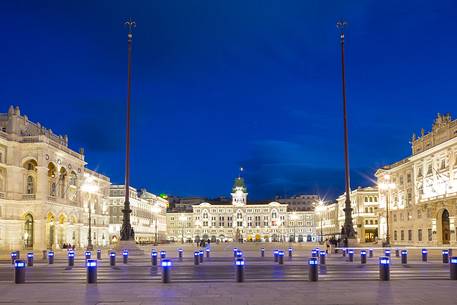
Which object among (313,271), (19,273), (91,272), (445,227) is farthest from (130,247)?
(445,227)

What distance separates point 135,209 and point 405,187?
3168 inches

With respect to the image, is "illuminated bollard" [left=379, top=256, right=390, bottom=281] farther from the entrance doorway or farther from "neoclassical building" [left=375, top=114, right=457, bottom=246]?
the entrance doorway

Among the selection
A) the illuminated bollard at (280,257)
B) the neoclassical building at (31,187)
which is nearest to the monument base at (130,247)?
the illuminated bollard at (280,257)

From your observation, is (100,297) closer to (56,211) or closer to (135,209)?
(56,211)

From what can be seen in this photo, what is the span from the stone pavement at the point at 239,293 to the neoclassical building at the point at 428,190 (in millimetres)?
53500

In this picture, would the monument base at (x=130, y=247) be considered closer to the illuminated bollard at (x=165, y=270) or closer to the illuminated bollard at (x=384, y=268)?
the illuminated bollard at (x=165, y=270)

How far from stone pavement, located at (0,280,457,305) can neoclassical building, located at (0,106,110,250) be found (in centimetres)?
5168

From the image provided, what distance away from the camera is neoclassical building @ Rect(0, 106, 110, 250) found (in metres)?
78.6

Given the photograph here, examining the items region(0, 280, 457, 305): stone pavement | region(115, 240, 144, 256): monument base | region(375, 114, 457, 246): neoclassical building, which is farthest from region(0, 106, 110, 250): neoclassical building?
region(0, 280, 457, 305): stone pavement

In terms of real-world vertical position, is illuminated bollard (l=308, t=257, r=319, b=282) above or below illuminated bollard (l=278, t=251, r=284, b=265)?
above

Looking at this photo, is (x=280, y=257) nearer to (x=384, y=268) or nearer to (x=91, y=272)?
(x=384, y=268)

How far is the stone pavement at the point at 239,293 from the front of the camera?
16.3 meters

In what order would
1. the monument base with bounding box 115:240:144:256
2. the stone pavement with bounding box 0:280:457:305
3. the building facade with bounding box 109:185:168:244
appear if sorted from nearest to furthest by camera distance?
1. the stone pavement with bounding box 0:280:457:305
2. the monument base with bounding box 115:240:144:256
3. the building facade with bounding box 109:185:168:244

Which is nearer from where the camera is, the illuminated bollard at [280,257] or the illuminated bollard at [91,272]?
the illuminated bollard at [91,272]
